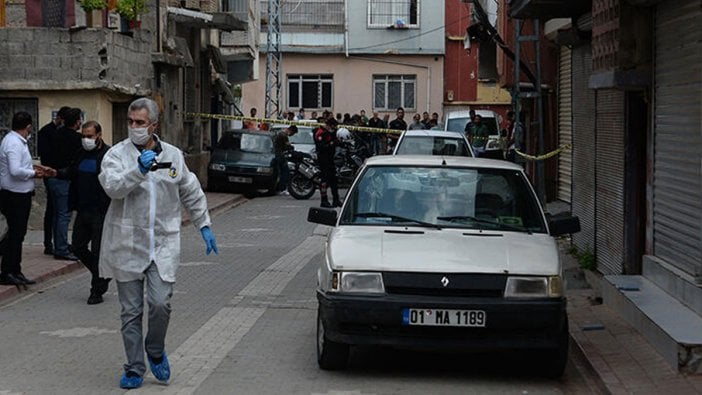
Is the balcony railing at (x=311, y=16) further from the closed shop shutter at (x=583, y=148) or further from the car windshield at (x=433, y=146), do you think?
the closed shop shutter at (x=583, y=148)

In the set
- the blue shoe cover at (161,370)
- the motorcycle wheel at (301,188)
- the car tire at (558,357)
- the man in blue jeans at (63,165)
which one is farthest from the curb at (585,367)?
the motorcycle wheel at (301,188)

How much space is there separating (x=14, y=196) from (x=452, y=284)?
6316 millimetres

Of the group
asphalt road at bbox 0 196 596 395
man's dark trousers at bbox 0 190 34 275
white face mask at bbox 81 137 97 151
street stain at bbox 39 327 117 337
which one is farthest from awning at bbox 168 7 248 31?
street stain at bbox 39 327 117 337

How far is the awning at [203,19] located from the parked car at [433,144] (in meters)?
7.79

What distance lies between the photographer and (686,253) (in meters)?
10.5

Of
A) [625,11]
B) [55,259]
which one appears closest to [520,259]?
[625,11]

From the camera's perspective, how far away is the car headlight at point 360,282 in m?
8.66

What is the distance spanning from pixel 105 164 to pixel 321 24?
42737mm

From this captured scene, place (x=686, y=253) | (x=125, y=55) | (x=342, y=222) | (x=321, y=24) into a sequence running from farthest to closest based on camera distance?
(x=321, y=24) → (x=125, y=55) → (x=686, y=253) → (x=342, y=222)

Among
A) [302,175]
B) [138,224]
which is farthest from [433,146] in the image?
[138,224]

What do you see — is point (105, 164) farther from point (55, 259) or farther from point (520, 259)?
point (55, 259)

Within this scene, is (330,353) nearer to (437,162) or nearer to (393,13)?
(437,162)

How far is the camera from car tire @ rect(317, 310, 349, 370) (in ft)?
29.5

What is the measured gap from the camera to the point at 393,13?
50.1m
